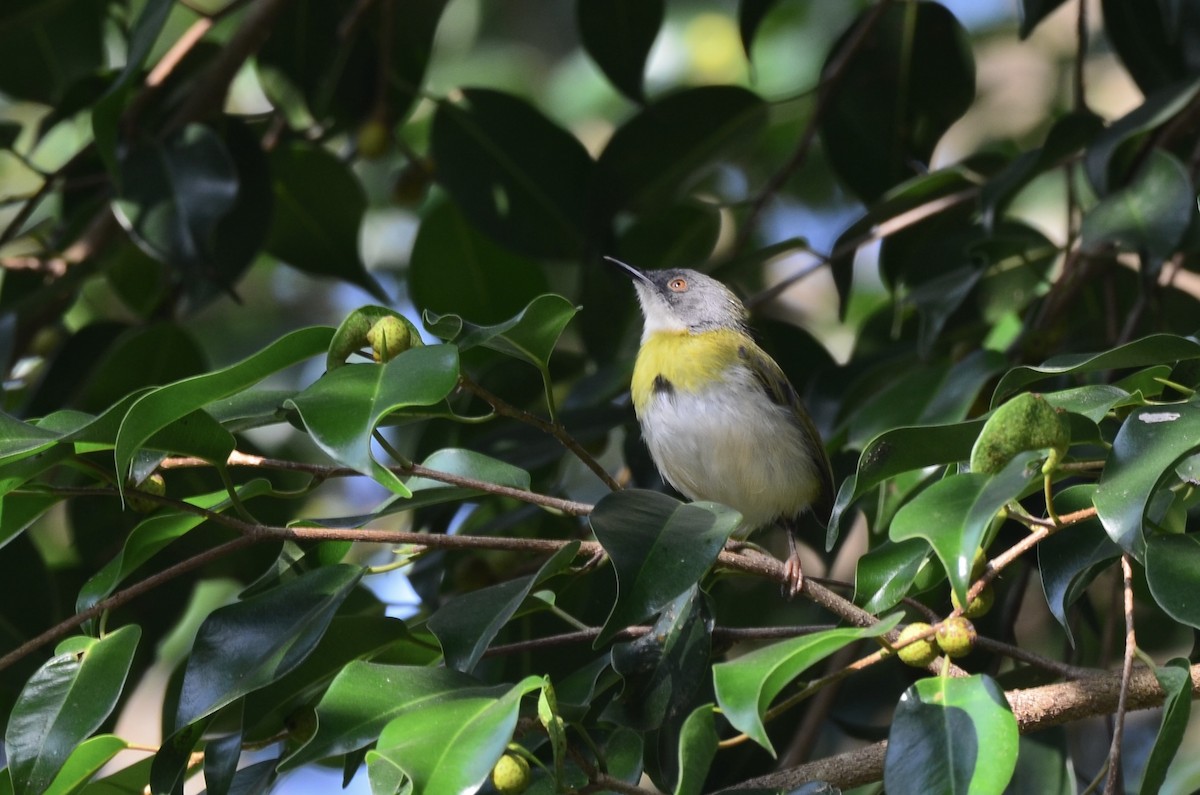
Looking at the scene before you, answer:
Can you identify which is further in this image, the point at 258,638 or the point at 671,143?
the point at 671,143

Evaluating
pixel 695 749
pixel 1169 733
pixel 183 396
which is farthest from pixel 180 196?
pixel 1169 733

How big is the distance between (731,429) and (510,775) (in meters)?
2.29

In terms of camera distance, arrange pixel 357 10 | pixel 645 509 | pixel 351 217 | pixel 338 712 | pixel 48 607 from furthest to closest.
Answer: pixel 351 217 < pixel 357 10 < pixel 48 607 < pixel 645 509 < pixel 338 712

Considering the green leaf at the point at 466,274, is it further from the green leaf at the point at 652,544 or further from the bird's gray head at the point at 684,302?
the green leaf at the point at 652,544

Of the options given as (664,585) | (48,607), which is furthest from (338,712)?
(48,607)

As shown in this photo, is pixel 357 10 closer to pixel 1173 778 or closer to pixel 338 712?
pixel 338 712

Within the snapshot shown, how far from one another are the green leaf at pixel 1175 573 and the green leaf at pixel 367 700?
0.91 m

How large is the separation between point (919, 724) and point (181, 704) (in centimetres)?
106

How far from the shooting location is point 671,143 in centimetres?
402

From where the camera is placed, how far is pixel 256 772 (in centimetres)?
211

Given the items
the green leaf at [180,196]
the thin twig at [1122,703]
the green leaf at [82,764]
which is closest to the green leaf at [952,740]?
the thin twig at [1122,703]

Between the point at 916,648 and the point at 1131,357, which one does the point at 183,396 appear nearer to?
the point at 916,648

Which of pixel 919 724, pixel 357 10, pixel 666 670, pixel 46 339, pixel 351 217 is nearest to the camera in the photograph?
pixel 919 724

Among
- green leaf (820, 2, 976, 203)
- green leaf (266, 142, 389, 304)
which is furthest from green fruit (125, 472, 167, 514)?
green leaf (820, 2, 976, 203)
